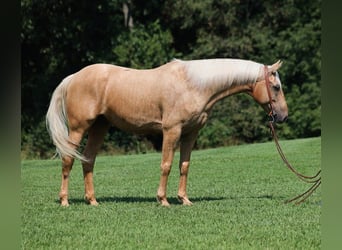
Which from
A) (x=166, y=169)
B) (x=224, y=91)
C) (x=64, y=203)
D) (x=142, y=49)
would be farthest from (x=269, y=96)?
(x=142, y=49)

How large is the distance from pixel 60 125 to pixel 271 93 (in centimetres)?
254

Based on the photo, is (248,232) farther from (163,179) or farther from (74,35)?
(74,35)

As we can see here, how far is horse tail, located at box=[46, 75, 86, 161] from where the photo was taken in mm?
7059

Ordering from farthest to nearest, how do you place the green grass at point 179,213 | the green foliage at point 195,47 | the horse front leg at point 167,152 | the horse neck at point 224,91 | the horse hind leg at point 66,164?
the green foliage at point 195,47 → the horse hind leg at point 66,164 → the horse neck at point 224,91 → the horse front leg at point 167,152 → the green grass at point 179,213

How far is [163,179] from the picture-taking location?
22.8 feet

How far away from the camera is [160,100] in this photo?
697 cm

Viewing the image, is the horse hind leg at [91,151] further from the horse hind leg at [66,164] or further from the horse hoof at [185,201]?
the horse hoof at [185,201]

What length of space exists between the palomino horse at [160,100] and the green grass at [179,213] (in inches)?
25.4

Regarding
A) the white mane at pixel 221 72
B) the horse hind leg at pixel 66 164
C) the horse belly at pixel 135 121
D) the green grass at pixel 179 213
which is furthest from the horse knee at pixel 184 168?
the horse hind leg at pixel 66 164

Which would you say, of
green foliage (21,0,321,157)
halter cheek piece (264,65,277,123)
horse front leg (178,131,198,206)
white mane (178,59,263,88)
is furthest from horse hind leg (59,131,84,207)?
green foliage (21,0,321,157)

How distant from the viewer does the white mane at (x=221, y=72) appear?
6.91m

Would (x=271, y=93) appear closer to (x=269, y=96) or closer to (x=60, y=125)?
(x=269, y=96)

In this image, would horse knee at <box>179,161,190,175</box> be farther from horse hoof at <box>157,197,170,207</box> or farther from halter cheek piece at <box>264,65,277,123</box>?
halter cheek piece at <box>264,65,277,123</box>
